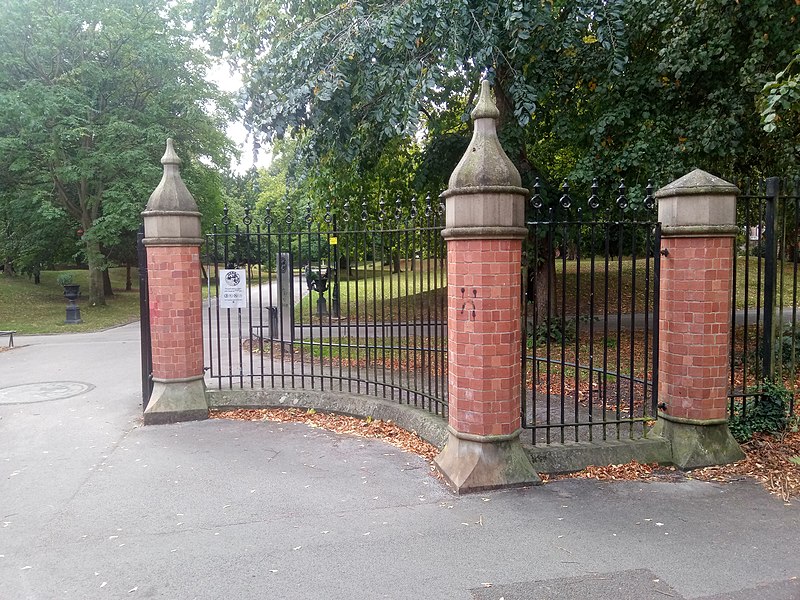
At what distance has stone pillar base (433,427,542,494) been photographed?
15.2 feet

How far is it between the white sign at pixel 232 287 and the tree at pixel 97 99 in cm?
1392

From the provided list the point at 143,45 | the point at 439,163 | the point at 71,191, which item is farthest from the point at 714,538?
the point at 71,191

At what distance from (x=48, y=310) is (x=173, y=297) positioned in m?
19.2

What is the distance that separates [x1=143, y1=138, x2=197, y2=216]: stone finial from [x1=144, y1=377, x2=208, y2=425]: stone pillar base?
199 centimetres

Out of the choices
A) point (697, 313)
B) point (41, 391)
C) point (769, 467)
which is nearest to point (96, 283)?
point (41, 391)

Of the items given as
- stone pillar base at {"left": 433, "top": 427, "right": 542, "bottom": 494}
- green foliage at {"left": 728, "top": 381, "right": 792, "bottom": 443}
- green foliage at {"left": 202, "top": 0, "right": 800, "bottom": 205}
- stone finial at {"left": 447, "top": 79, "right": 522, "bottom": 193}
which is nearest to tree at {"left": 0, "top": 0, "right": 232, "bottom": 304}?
green foliage at {"left": 202, "top": 0, "right": 800, "bottom": 205}

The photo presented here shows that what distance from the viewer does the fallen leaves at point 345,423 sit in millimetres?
5793

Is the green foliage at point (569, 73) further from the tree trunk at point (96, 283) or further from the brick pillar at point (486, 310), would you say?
the tree trunk at point (96, 283)

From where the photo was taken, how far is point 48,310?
22547 mm

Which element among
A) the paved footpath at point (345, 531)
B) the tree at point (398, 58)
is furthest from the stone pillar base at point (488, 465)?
the tree at point (398, 58)

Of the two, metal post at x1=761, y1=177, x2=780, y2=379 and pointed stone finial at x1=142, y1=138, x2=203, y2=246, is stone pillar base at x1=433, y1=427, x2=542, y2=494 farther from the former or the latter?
pointed stone finial at x1=142, y1=138, x2=203, y2=246

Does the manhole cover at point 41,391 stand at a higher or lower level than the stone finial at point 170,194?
lower

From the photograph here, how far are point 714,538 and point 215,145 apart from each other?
23086 millimetres

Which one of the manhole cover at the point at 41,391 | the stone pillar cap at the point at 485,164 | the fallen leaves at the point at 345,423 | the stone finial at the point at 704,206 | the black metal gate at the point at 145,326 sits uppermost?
the stone pillar cap at the point at 485,164
